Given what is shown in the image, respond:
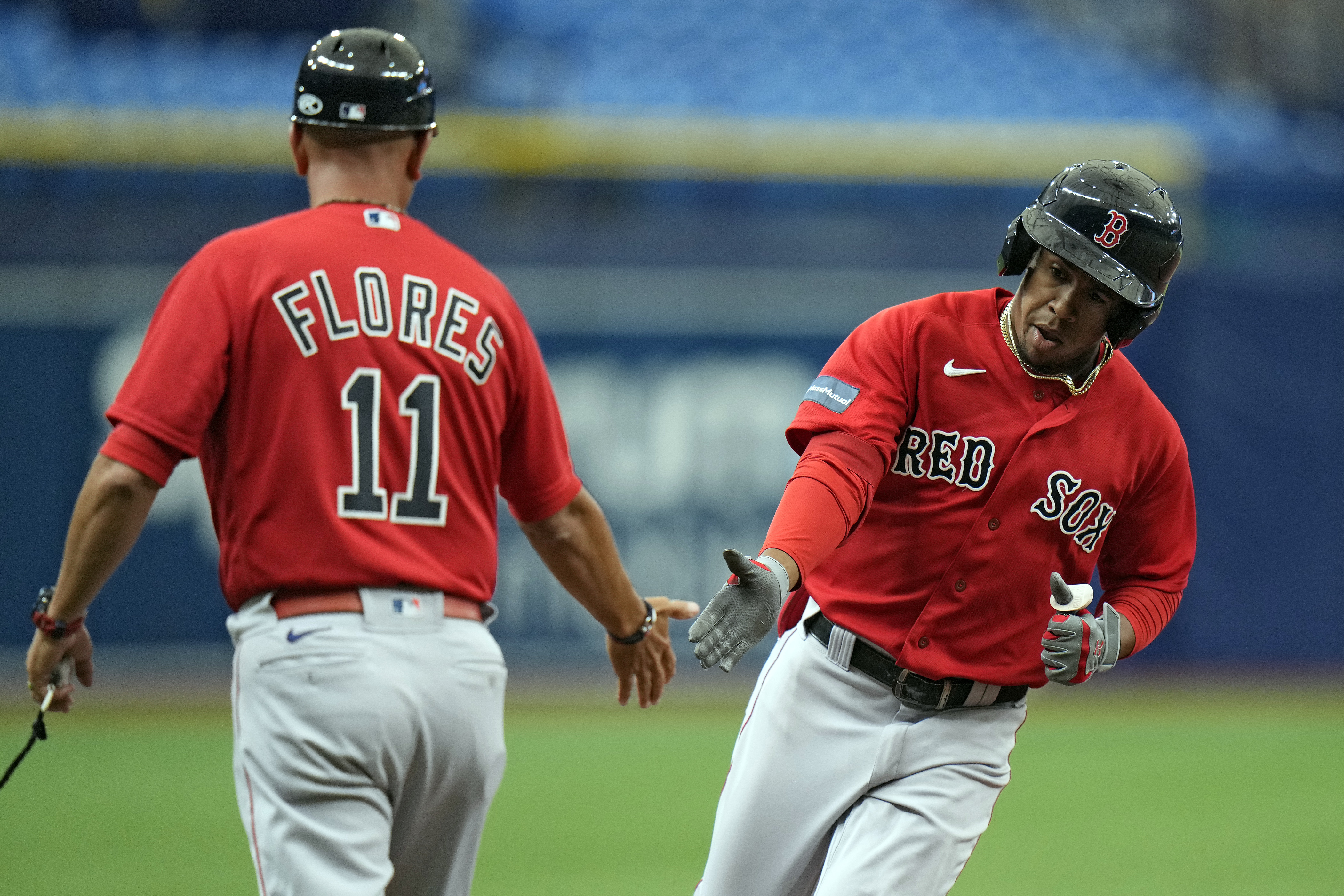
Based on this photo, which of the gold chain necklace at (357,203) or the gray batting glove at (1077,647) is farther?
the gray batting glove at (1077,647)

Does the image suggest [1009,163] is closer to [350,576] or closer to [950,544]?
[950,544]

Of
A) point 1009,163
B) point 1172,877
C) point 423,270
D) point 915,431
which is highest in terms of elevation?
point 423,270

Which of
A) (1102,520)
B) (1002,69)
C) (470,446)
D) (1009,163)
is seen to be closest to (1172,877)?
(1102,520)

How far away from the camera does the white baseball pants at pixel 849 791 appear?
3.11 metres

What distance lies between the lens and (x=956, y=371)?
321cm

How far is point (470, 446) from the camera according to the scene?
2850mm

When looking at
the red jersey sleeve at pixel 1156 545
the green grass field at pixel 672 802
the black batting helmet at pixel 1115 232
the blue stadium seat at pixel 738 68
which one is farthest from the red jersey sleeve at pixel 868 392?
the blue stadium seat at pixel 738 68

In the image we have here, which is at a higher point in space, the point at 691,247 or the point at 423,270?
the point at 423,270

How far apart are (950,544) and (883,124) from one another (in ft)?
30.6

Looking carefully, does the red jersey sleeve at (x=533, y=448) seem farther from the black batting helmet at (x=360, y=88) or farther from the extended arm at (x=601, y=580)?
the black batting helmet at (x=360, y=88)

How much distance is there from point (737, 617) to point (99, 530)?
1.16 meters

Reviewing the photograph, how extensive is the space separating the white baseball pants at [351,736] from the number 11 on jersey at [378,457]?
16cm

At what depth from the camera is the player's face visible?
3.14 meters

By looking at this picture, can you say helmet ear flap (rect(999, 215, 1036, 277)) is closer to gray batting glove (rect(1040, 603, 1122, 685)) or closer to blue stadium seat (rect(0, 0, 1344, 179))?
gray batting glove (rect(1040, 603, 1122, 685))
